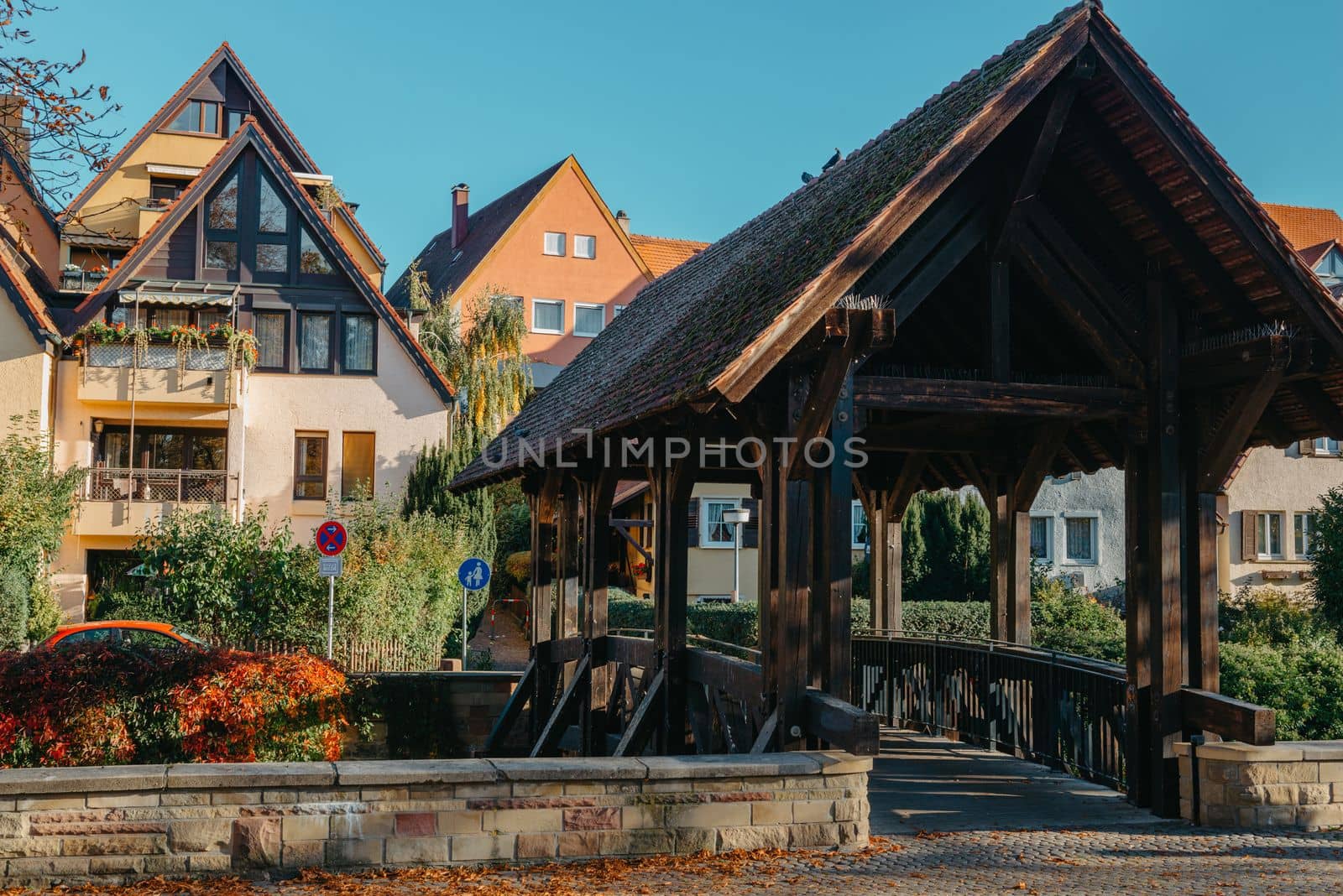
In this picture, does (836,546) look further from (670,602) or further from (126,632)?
(126,632)

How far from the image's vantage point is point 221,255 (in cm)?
3139

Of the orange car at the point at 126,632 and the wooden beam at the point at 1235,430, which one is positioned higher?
the wooden beam at the point at 1235,430

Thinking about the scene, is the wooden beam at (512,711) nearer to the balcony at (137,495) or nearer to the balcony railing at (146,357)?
the balcony at (137,495)

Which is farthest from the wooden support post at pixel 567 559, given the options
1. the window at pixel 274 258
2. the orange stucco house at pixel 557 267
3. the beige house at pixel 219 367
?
the orange stucco house at pixel 557 267

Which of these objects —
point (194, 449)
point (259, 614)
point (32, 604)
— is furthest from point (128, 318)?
point (259, 614)

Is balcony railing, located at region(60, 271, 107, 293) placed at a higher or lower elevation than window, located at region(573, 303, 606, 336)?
lower

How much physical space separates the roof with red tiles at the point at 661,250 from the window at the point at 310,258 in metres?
21.2

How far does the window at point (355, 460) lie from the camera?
106 feet

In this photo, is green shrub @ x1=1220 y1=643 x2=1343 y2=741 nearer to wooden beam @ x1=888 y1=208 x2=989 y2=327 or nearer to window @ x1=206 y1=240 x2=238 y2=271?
wooden beam @ x1=888 y1=208 x2=989 y2=327

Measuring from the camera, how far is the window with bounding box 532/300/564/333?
45812 mm

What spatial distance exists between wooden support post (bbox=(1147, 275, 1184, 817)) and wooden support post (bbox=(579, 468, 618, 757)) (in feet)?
18.0

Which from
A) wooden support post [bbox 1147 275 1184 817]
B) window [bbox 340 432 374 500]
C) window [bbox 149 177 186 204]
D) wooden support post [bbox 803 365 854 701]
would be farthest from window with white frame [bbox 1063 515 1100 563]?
wooden support post [bbox 803 365 854 701]

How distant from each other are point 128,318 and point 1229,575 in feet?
92.3

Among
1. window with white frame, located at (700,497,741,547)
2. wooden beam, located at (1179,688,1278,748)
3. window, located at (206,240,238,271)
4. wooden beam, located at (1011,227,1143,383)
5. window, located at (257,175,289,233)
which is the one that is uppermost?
window, located at (257,175,289,233)
